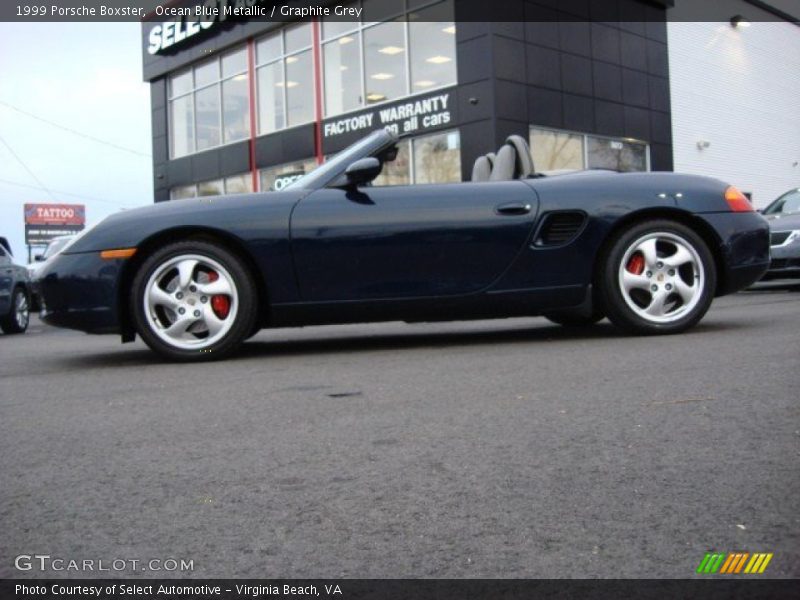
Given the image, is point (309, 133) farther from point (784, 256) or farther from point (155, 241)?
point (155, 241)

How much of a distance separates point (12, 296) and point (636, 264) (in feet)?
27.2

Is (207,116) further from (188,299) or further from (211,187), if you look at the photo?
(188,299)

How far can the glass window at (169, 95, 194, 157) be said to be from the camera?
27516 millimetres

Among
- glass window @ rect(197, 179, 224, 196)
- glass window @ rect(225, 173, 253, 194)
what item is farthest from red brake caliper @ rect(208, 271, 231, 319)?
glass window @ rect(197, 179, 224, 196)

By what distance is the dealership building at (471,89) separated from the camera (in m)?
18.7

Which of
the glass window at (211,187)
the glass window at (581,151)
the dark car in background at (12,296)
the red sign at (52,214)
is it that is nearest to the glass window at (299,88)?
the glass window at (211,187)

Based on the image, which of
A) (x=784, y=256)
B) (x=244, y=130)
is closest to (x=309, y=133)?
(x=244, y=130)

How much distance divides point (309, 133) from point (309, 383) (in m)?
19.4

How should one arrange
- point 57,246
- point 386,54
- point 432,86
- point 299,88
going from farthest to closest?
point 299,88 < point 386,54 < point 432,86 < point 57,246

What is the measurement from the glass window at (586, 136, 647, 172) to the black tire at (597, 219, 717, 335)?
15.7 m

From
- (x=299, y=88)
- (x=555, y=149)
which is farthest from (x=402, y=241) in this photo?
(x=299, y=88)

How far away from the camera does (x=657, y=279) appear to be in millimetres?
4961

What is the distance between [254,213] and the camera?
15.5ft

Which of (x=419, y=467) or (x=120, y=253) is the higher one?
(x=120, y=253)
